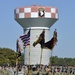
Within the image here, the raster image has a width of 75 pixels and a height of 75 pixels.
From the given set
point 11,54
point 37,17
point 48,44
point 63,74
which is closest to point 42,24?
point 37,17

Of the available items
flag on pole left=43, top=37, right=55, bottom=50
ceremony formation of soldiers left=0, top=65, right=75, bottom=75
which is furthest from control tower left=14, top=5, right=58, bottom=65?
flag on pole left=43, top=37, right=55, bottom=50

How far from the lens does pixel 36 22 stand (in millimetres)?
52375

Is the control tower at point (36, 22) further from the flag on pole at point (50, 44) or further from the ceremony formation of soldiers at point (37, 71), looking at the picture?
the flag on pole at point (50, 44)

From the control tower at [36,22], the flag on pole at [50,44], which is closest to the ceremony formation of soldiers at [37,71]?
the flag on pole at [50,44]

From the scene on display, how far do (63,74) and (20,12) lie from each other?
22.9m

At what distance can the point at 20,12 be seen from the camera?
173ft

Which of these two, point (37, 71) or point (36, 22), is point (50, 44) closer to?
point (37, 71)

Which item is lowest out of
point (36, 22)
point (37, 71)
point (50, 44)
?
point (37, 71)

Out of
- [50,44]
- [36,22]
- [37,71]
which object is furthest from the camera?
[36,22]

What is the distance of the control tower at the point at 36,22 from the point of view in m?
51.7

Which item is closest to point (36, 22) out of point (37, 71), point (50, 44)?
point (37, 71)

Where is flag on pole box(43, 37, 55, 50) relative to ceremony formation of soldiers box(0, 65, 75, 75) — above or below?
above

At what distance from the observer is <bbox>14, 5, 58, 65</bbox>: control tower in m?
51.7

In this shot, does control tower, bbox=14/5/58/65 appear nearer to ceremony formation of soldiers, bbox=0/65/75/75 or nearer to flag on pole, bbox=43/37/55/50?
ceremony formation of soldiers, bbox=0/65/75/75
